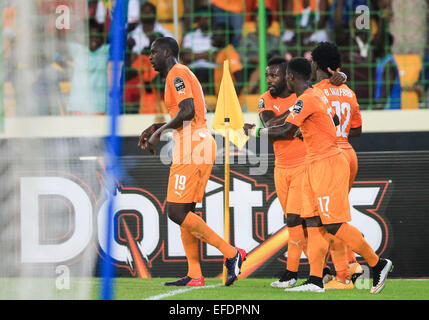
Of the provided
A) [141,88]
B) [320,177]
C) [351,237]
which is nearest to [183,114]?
[320,177]

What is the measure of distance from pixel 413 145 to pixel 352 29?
5.64ft

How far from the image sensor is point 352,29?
866 centimetres

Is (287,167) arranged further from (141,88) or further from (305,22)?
(305,22)

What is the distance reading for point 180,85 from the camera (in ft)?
20.5

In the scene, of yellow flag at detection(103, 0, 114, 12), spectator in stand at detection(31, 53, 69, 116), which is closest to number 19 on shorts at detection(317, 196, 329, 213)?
yellow flag at detection(103, 0, 114, 12)

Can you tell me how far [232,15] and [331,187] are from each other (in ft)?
11.4

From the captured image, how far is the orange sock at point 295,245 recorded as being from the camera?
664cm

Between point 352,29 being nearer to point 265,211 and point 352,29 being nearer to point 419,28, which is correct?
point 419,28

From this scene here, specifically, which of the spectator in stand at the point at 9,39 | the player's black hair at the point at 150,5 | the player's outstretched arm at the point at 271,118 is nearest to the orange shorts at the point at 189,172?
the player's outstretched arm at the point at 271,118

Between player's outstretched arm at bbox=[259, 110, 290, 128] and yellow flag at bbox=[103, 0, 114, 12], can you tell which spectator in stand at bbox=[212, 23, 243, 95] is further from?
player's outstretched arm at bbox=[259, 110, 290, 128]

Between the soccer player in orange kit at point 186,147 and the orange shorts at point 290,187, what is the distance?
607 mm

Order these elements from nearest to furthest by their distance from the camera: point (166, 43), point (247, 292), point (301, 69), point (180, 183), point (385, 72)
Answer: point (301, 69) → point (247, 292) → point (180, 183) → point (166, 43) → point (385, 72)

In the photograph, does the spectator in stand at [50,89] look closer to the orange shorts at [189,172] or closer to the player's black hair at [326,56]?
the orange shorts at [189,172]
